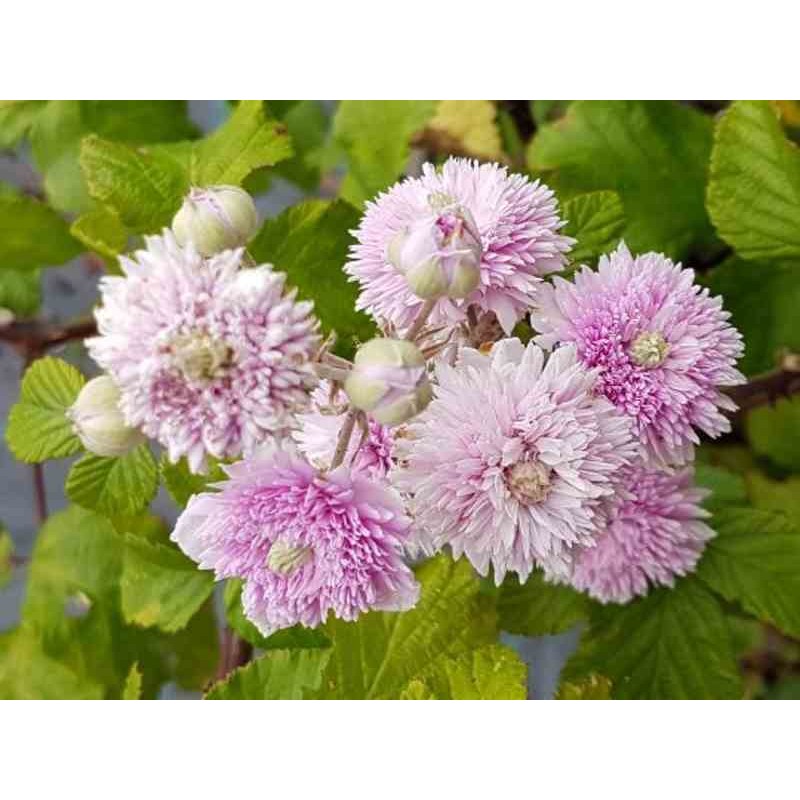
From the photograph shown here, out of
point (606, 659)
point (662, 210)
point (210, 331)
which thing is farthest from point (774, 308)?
point (210, 331)

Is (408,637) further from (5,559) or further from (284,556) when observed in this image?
Answer: (5,559)

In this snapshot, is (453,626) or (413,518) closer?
(413,518)

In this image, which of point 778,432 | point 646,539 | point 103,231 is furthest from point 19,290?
point 778,432

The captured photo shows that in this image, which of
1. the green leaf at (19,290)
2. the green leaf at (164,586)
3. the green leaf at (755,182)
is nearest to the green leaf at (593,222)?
the green leaf at (755,182)

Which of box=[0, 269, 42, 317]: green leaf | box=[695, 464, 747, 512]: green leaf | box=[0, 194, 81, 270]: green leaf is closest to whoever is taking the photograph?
box=[695, 464, 747, 512]: green leaf

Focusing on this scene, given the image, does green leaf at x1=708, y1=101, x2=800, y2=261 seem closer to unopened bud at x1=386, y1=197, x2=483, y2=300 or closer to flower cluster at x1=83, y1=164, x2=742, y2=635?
flower cluster at x1=83, y1=164, x2=742, y2=635

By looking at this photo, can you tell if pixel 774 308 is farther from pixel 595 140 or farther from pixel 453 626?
pixel 453 626

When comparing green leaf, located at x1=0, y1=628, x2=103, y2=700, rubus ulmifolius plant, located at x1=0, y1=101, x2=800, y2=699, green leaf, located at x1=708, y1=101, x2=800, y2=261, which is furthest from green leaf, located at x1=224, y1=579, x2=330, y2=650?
green leaf, located at x1=708, y1=101, x2=800, y2=261
